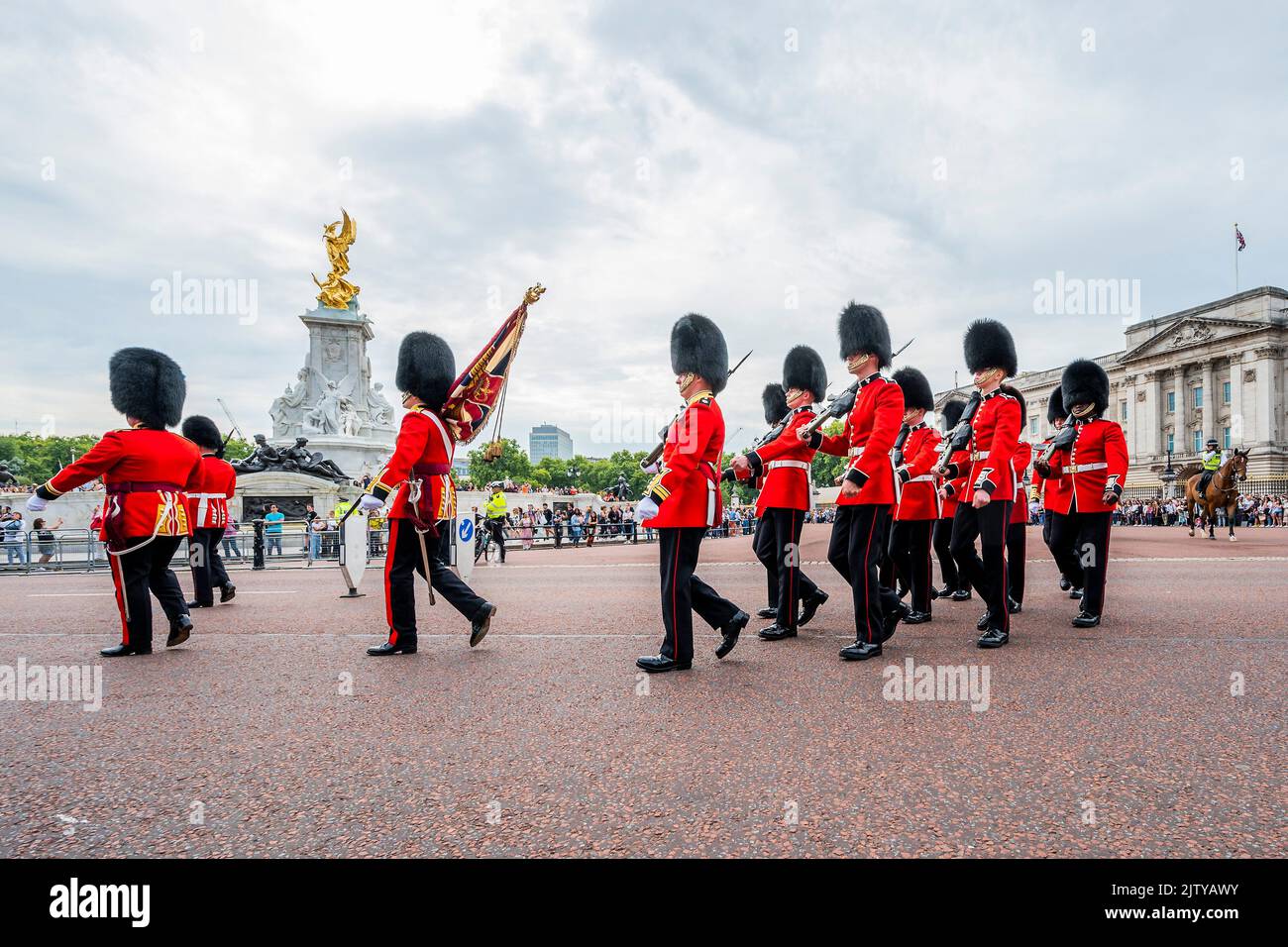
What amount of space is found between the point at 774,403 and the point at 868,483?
3560mm

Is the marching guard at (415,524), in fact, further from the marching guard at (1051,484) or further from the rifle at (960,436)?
the marching guard at (1051,484)

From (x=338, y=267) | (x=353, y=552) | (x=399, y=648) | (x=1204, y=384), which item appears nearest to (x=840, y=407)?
(x=399, y=648)

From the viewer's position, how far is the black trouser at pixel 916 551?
23.5ft

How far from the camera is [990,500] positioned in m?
6.04

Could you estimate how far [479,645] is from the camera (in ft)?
19.7

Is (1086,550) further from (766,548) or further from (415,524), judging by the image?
(415,524)

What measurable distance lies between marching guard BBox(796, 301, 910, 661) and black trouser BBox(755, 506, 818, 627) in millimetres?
369

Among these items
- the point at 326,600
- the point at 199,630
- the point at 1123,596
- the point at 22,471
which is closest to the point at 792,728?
the point at 199,630

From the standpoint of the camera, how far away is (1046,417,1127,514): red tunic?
7027mm

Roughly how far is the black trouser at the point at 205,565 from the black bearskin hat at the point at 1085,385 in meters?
9.61

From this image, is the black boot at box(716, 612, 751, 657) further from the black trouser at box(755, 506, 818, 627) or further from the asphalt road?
the black trouser at box(755, 506, 818, 627)

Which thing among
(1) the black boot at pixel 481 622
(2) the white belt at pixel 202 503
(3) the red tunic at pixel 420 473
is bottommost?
(1) the black boot at pixel 481 622

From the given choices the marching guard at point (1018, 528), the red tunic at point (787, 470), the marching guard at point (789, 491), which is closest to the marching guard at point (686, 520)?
the marching guard at point (789, 491)
